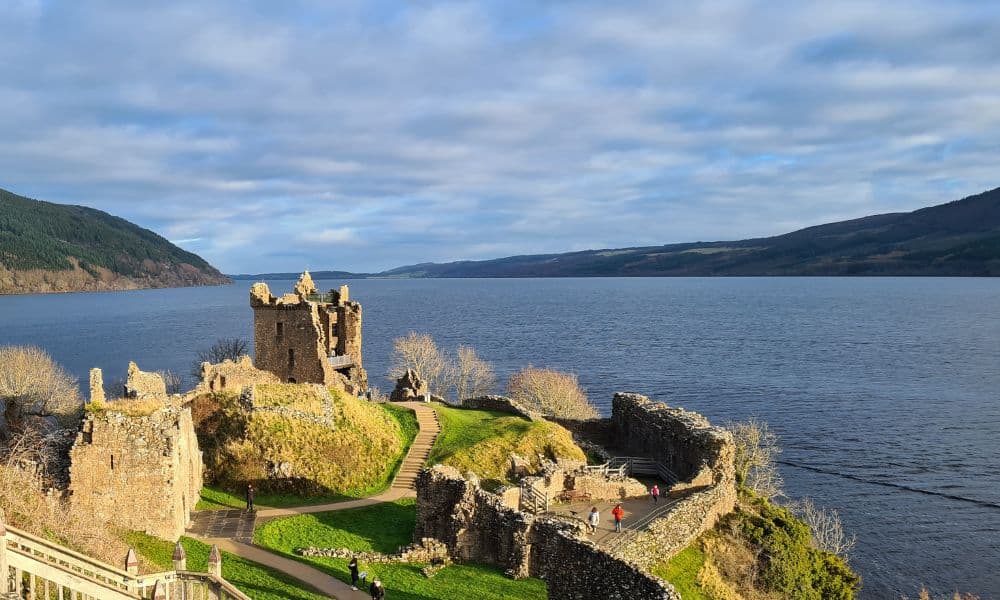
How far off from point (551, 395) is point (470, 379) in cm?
2210

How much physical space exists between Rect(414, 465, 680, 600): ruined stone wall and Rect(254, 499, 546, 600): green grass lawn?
816 mm

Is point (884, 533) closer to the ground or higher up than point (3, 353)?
closer to the ground

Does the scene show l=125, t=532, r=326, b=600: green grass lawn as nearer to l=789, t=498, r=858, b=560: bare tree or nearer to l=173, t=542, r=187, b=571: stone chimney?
l=173, t=542, r=187, b=571: stone chimney

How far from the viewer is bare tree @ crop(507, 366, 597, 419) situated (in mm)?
66812

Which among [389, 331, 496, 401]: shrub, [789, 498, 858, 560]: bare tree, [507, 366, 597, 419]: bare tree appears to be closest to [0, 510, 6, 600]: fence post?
[789, 498, 858, 560]: bare tree

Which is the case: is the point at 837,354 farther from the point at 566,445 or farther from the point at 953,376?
the point at 566,445

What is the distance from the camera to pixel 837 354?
117 meters

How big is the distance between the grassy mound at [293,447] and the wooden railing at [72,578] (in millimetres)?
15030

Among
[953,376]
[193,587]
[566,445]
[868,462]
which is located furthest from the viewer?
[953,376]

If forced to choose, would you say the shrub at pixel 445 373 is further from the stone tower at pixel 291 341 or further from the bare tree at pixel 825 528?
the bare tree at pixel 825 528

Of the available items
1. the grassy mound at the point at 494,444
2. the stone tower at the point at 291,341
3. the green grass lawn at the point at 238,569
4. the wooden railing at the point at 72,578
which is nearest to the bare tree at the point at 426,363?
the stone tower at the point at 291,341

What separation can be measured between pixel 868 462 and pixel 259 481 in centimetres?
5292

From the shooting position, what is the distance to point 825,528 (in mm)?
43781

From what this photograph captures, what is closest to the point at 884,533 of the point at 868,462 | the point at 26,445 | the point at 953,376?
the point at 868,462
